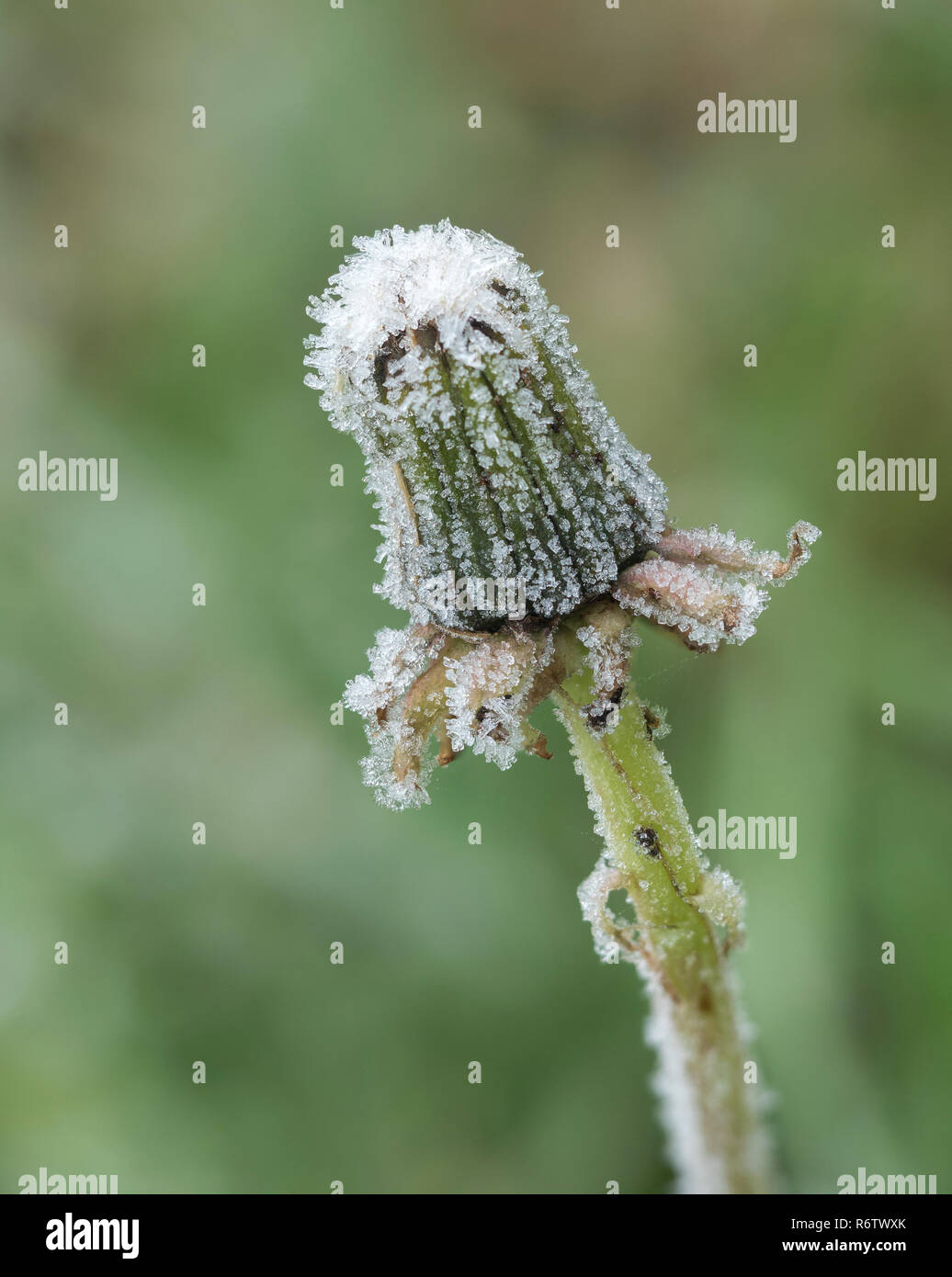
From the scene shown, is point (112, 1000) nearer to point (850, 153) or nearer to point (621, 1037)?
point (621, 1037)

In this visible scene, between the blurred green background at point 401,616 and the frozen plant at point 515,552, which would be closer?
the frozen plant at point 515,552

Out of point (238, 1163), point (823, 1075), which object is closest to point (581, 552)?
point (823, 1075)

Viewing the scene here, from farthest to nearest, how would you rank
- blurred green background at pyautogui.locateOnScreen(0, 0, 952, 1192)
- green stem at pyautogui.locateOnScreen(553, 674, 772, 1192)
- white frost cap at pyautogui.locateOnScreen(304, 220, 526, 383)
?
blurred green background at pyautogui.locateOnScreen(0, 0, 952, 1192) < green stem at pyautogui.locateOnScreen(553, 674, 772, 1192) < white frost cap at pyautogui.locateOnScreen(304, 220, 526, 383)

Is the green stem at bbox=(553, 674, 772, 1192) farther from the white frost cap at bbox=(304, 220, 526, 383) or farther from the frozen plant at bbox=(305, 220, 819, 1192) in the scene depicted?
the white frost cap at bbox=(304, 220, 526, 383)

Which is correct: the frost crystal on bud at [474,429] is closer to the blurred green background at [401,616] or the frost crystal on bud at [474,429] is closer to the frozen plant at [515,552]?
the frozen plant at [515,552]

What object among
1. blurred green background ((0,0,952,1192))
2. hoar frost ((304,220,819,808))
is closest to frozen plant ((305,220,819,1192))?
hoar frost ((304,220,819,808))

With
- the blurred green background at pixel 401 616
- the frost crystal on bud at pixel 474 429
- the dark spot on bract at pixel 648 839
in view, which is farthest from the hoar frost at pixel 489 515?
the blurred green background at pixel 401 616

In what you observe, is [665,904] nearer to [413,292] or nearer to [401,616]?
[413,292]
